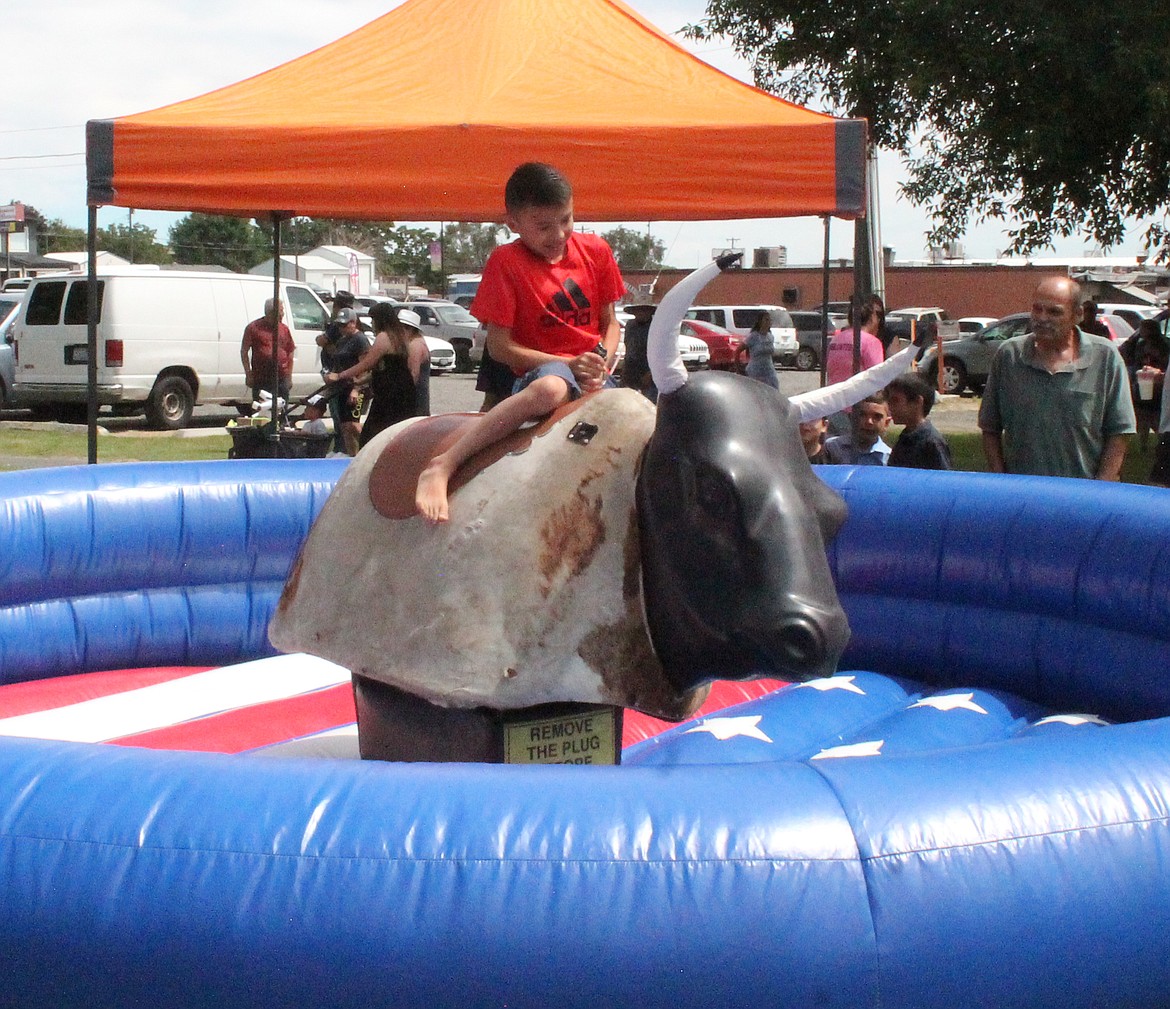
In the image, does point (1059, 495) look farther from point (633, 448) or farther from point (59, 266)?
point (59, 266)

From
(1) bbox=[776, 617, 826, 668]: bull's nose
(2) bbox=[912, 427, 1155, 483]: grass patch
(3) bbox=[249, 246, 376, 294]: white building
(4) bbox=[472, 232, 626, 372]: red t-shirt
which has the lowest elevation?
(2) bbox=[912, 427, 1155, 483]: grass patch

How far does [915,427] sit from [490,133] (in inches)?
95.0

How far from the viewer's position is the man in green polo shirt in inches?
224

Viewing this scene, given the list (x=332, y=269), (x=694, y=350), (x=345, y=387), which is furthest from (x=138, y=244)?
(x=345, y=387)

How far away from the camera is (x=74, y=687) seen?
5.09 metres

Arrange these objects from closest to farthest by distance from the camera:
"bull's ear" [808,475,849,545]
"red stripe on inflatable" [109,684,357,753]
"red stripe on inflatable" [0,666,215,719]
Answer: "bull's ear" [808,475,849,545] < "red stripe on inflatable" [109,684,357,753] < "red stripe on inflatable" [0,666,215,719]

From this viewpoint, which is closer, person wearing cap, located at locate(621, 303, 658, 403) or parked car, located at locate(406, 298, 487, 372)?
person wearing cap, located at locate(621, 303, 658, 403)

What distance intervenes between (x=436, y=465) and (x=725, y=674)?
837mm

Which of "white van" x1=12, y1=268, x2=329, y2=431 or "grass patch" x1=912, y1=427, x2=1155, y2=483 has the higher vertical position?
"white van" x1=12, y1=268, x2=329, y2=431

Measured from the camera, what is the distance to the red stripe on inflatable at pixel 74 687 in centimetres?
486

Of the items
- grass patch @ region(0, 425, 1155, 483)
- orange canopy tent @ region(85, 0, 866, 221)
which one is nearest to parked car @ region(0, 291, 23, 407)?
grass patch @ region(0, 425, 1155, 483)

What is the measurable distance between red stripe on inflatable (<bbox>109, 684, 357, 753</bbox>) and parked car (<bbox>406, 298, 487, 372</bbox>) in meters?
25.1

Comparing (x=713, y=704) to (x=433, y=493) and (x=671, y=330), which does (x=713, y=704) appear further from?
(x=671, y=330)

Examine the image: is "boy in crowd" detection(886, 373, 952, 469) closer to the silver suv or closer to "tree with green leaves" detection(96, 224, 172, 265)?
the silver suv
